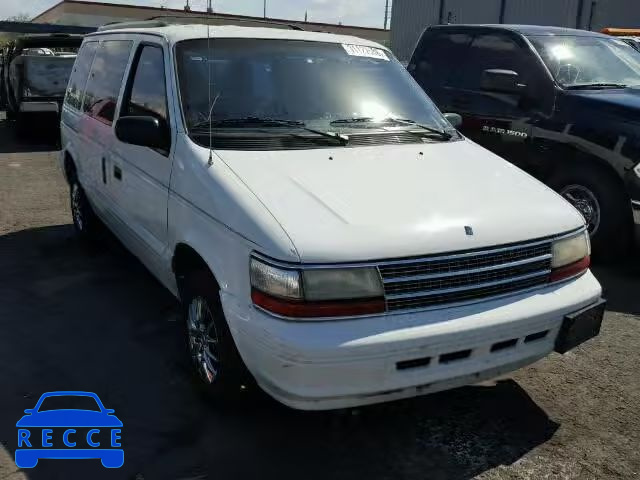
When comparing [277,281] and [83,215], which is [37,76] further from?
[277,281]

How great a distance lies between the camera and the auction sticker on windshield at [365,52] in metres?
4.30

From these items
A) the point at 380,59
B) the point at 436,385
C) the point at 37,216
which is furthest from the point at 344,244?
the point at 37,216

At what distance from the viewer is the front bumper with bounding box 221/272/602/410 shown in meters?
2.57

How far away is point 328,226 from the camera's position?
2734 millimetres

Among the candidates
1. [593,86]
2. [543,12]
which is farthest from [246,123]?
[543,12]

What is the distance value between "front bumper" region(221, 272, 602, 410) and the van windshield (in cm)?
124

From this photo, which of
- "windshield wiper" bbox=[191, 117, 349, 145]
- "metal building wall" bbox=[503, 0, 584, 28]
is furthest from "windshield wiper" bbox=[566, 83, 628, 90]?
"metal building wall" bbox=[503, 0, 584, 28]

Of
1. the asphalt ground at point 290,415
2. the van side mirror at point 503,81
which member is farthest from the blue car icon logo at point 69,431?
the van side mirror at point 503,81

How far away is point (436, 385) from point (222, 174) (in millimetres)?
1370

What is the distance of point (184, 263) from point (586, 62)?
15.6ft

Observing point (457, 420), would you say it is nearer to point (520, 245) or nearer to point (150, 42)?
point (520, 245)

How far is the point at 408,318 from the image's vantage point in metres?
2.69

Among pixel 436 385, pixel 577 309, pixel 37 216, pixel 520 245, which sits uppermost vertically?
pixel 520 245

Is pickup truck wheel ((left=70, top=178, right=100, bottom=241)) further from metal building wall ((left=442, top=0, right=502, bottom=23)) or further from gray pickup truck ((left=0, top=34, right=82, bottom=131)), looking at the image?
metal building wall ((left=442, top=0, right=502, bottom=23))
